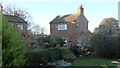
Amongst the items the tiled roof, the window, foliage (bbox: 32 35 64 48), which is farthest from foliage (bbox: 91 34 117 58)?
the window

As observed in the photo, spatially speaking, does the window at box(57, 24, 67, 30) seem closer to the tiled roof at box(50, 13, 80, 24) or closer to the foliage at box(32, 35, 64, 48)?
the tiled roof at box(50, 13, 80, 24)

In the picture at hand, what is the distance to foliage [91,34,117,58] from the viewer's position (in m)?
10.8

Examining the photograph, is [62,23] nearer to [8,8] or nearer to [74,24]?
[74,24]

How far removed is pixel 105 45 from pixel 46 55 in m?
5.86

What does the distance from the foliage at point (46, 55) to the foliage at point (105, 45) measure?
13.3 ft

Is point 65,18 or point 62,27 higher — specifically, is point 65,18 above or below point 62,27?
above

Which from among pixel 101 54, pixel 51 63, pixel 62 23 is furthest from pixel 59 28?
pixel 51 63

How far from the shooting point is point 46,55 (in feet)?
22.9

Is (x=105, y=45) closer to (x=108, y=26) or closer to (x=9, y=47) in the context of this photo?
(x=9, y=47)

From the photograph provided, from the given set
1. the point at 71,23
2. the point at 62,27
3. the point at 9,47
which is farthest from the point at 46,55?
the point at 62,27

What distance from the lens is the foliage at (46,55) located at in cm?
670

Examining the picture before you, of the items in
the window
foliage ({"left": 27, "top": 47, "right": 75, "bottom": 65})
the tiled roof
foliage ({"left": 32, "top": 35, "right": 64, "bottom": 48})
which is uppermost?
the tiled roof

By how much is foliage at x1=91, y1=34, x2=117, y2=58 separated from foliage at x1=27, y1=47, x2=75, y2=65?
13.3 feet

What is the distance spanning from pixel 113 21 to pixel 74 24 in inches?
232
